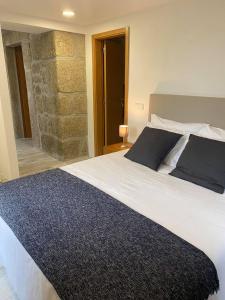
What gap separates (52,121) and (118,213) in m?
2.82

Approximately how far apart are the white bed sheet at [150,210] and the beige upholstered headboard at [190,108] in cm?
68

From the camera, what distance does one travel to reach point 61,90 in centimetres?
358

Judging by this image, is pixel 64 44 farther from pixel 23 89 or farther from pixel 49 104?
pixel 23 89

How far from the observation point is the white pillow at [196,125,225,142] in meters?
2.04

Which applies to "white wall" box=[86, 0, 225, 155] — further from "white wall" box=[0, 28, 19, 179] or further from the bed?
"white wall" box=[0, 28, 19, 179]

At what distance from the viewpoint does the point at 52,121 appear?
3918 mm

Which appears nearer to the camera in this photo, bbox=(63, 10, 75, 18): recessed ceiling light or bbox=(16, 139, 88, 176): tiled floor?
bbox=(63, 10, 75, 18): recessed ceiling light

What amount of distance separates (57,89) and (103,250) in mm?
2930

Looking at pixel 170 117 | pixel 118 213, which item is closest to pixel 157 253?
pixel 118 213

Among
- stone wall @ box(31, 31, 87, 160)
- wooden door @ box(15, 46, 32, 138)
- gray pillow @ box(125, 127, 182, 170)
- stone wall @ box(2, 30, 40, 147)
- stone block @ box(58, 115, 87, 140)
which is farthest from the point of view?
wooden door @ box(15, 46, 32, 138)

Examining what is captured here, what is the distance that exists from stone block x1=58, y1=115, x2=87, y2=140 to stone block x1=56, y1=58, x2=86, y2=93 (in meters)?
0.46

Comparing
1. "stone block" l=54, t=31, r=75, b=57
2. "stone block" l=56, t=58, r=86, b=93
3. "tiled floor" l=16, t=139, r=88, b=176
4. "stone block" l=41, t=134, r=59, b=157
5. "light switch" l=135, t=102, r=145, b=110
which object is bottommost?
"tiled floor" l=16, t=139, r=88, b=176

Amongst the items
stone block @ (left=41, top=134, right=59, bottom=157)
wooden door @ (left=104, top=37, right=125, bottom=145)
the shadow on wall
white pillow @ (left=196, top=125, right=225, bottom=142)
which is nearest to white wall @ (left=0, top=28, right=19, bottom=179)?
the shadow on wall

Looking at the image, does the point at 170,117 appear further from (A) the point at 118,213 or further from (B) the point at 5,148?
(B) the point at 5,148
